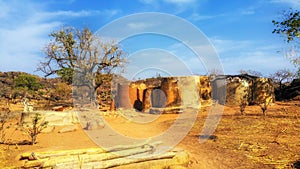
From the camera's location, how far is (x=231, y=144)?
22.7 ft

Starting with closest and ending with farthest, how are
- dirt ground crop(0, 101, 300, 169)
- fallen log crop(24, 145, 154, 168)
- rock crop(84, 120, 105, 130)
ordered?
fallen log crop(24, 145, 154, 168) → dirt ground crop(0, 101, 300, 169) → rock crop(84, 120, 105, 130)

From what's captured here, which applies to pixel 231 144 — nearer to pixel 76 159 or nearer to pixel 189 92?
pixel 76 159

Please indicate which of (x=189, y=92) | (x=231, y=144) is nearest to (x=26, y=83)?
(x=189, y=92)

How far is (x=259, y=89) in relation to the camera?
1758cm

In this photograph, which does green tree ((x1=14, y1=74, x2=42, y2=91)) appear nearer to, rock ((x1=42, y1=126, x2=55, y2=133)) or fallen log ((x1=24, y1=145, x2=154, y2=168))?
rock ((x1=42, y1=126, x2=55, y2=133))

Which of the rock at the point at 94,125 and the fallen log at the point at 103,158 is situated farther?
the rock at the point at 94,125

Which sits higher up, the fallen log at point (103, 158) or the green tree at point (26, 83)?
the green tree at point (26, 83)

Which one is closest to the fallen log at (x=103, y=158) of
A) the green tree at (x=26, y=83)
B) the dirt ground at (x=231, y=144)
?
the dirt ground at (x=231, y=144)

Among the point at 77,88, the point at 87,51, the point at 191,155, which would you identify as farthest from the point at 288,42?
the point at 77,88

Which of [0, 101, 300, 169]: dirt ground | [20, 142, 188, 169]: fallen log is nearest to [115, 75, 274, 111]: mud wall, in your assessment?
[0, 101, 300, 169]: dirt ground

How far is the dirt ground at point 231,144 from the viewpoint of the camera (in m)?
5.56

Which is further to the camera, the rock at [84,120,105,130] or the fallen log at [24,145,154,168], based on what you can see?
the rock at [84,120,105,130]

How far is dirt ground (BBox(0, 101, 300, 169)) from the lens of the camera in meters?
5.56

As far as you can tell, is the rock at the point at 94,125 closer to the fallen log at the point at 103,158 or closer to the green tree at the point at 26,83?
the fallen log at the point at 103,158
